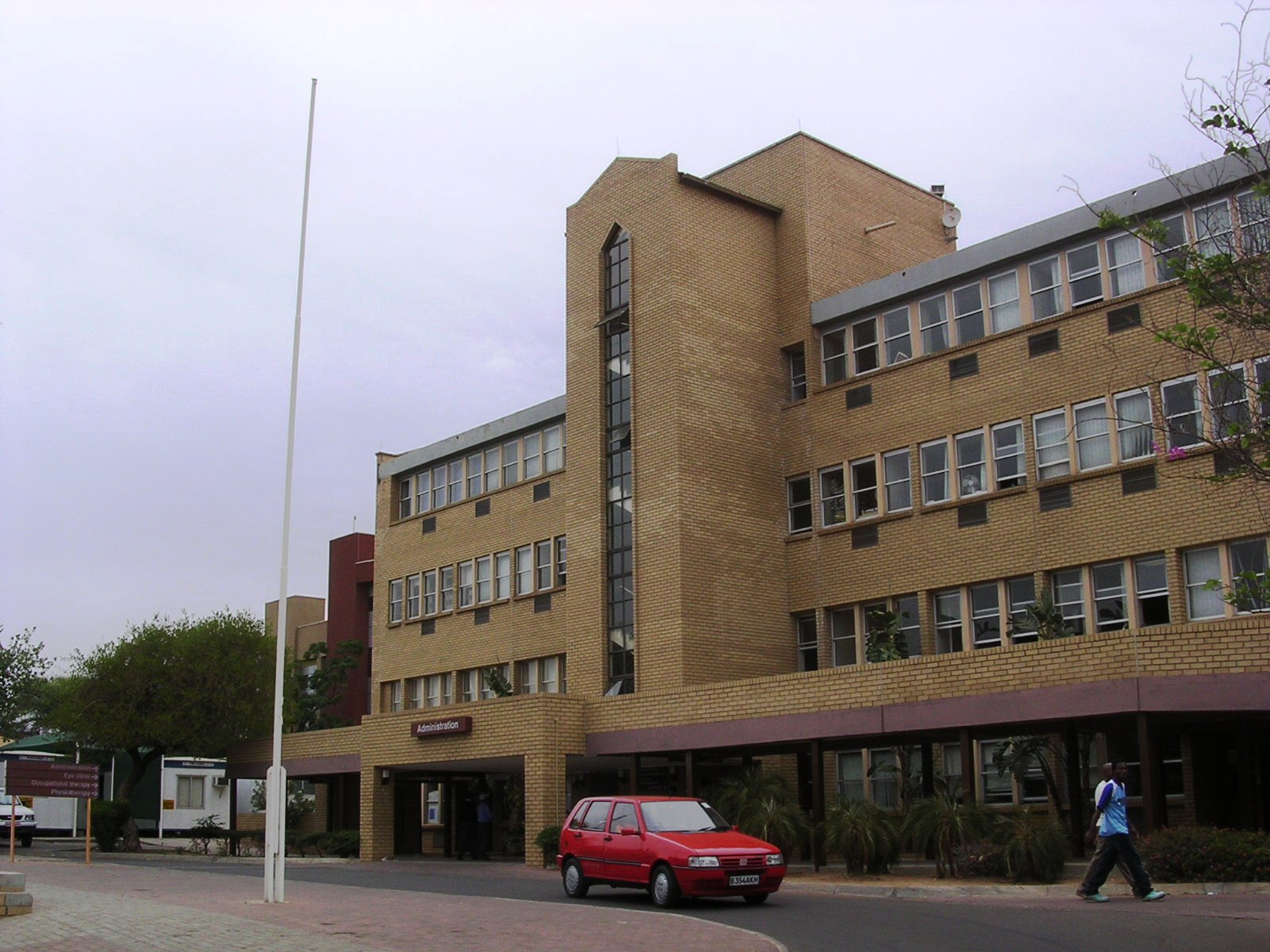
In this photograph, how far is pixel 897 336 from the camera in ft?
110

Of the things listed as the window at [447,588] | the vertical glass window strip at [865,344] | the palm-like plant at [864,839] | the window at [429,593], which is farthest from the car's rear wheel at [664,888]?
the window at [429,593]

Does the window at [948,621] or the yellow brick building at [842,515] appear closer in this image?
the yellow brick building at [842,515]

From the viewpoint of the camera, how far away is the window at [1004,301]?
3117cm

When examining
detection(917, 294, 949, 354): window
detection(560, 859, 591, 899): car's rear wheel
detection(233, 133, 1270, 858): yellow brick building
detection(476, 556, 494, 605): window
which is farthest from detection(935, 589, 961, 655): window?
detection(476, 556, 494, 605): window

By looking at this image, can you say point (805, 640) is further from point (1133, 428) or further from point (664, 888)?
point (664, 888)

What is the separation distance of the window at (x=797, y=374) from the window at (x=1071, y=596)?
8.47 m

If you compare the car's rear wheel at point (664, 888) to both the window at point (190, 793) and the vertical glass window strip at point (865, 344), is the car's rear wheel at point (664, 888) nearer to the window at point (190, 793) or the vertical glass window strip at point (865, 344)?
the vertical glass window strip at point (865, 344)

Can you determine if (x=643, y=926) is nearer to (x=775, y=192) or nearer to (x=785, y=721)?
(x=785, y=721)

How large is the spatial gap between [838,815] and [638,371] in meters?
13.7

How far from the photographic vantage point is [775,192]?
121 feet

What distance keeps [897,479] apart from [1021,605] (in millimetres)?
4224

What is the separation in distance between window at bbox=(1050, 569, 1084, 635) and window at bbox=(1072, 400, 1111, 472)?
2201 millimetres

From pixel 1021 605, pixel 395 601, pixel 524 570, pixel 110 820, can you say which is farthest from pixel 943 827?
pixel 110 820

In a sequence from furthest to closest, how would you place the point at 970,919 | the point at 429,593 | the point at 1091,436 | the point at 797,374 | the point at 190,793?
the point at 190,793, the point at 429,593, the point at 797,374, the point at 1091,436, the point at 970,919
